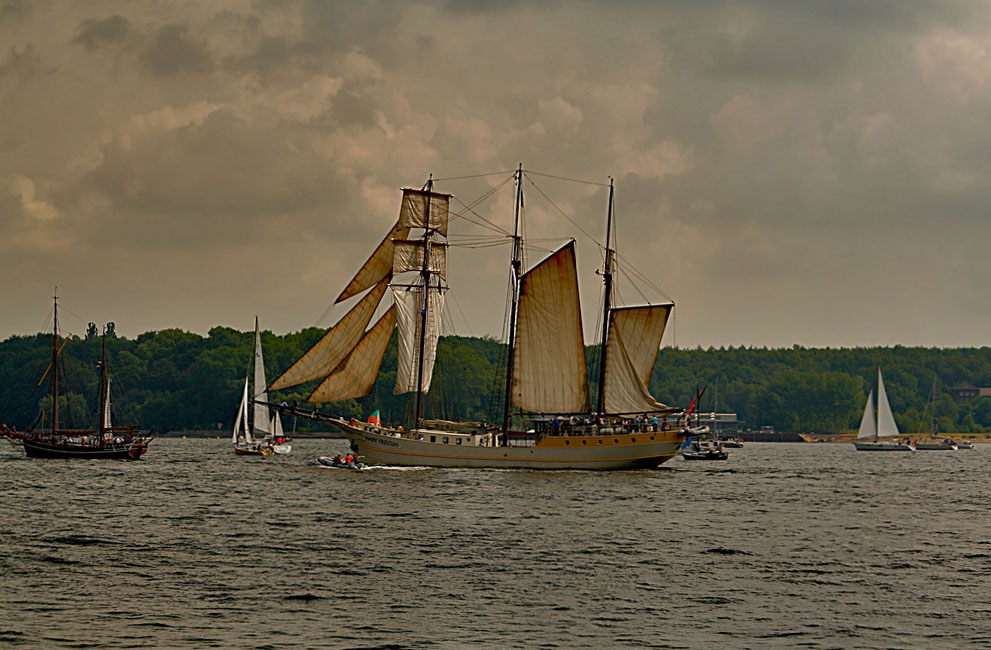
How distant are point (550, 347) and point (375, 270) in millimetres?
13706

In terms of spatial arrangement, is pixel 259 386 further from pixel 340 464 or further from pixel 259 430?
pixel 340 464

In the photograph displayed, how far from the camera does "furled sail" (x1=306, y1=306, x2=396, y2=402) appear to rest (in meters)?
91.6

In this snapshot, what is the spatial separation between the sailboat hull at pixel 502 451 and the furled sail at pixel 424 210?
15574 millimetres

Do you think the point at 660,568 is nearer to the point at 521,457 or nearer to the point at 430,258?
the point at 521,457

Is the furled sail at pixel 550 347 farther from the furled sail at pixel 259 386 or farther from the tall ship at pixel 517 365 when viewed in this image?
the furled sail at pixel 259 386

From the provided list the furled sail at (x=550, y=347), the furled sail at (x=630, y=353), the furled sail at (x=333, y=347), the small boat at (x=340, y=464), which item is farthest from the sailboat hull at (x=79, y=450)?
the furled sail at (x=630, y=353)

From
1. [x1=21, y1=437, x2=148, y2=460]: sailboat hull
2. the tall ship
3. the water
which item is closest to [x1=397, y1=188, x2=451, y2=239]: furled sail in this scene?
the tall ship

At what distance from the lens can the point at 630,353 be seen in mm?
101062

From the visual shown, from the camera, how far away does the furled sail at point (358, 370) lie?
301 ft

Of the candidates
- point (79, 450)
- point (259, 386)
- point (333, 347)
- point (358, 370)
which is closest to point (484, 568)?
point (333, 347)

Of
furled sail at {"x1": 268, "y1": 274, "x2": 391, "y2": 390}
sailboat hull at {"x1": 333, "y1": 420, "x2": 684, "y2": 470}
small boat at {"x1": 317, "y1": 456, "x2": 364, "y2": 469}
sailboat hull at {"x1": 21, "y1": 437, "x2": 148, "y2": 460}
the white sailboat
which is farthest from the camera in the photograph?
the white sailboat

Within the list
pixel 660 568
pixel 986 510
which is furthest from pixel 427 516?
pixel 986 510

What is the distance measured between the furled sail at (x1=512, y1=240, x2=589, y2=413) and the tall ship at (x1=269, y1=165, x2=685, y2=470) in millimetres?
72

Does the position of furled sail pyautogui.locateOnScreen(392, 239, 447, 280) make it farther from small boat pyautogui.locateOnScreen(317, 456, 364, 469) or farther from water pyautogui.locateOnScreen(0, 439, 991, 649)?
water pyautogui.locateOnScreen(0, 439, 991, 649)
